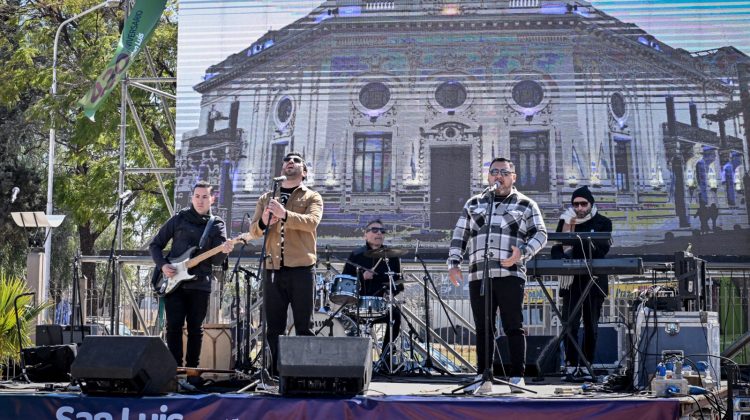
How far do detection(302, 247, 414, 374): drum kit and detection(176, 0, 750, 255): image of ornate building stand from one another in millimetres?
3427

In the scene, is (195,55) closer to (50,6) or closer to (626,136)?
(626,136)

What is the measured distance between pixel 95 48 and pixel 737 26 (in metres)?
13.3

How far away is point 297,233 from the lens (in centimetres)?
778

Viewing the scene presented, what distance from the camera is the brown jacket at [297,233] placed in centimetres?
766

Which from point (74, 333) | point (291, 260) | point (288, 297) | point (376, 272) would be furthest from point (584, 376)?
point (74, 333)

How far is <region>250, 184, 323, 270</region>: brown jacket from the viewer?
7664 mm

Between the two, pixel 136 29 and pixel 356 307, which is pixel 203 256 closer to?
pixel 356 307

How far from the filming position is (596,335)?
929 cm

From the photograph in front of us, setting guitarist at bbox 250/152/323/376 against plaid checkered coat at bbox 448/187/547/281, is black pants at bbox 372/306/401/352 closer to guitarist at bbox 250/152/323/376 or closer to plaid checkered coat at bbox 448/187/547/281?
plaid checkered coat at bbox 448/187/547/281

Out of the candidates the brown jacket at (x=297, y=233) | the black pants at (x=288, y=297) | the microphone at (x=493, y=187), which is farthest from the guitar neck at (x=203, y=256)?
the microphone at (x=493, y=187)

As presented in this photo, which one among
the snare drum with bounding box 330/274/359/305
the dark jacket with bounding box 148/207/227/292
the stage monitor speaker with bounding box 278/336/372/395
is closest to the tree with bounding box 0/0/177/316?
the snare drum with bounding box 330/274/359/305

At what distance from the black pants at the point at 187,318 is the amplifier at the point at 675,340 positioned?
3.69 m

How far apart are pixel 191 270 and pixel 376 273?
8.55ft

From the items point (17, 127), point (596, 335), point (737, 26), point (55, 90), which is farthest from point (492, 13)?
point (17, 127)
